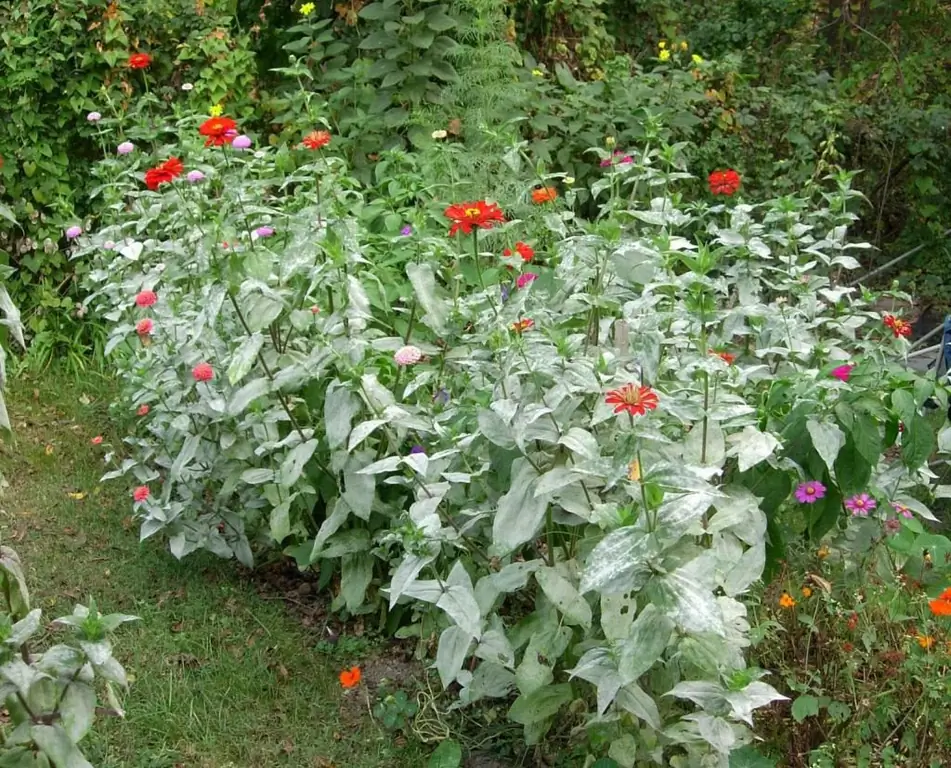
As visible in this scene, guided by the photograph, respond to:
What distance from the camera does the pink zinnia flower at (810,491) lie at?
2.50m

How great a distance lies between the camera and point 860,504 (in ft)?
8.72

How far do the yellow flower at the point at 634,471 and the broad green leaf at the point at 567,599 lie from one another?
1.27ft

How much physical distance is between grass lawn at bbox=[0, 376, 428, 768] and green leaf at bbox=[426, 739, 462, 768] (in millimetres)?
120

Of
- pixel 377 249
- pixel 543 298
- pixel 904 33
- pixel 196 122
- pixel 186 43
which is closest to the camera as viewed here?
pixel 543 298

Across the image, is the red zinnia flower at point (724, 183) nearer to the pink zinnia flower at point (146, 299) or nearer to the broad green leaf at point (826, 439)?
the broad green leaf at point (826, 439)

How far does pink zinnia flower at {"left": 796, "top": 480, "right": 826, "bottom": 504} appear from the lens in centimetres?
250

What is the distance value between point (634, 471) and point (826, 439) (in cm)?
66

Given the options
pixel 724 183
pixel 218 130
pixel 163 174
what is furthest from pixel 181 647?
pixel 724 183

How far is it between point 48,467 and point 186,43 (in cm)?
211

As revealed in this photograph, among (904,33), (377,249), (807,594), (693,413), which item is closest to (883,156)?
(904,33)

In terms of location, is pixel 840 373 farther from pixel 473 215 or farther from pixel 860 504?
pixel 473 215

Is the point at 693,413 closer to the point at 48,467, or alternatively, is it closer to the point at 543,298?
the point at 543,298

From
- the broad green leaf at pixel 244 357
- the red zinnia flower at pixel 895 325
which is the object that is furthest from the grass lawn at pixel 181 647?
the red zinnia flower at pixel 895 325

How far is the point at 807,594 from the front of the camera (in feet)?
9.04
